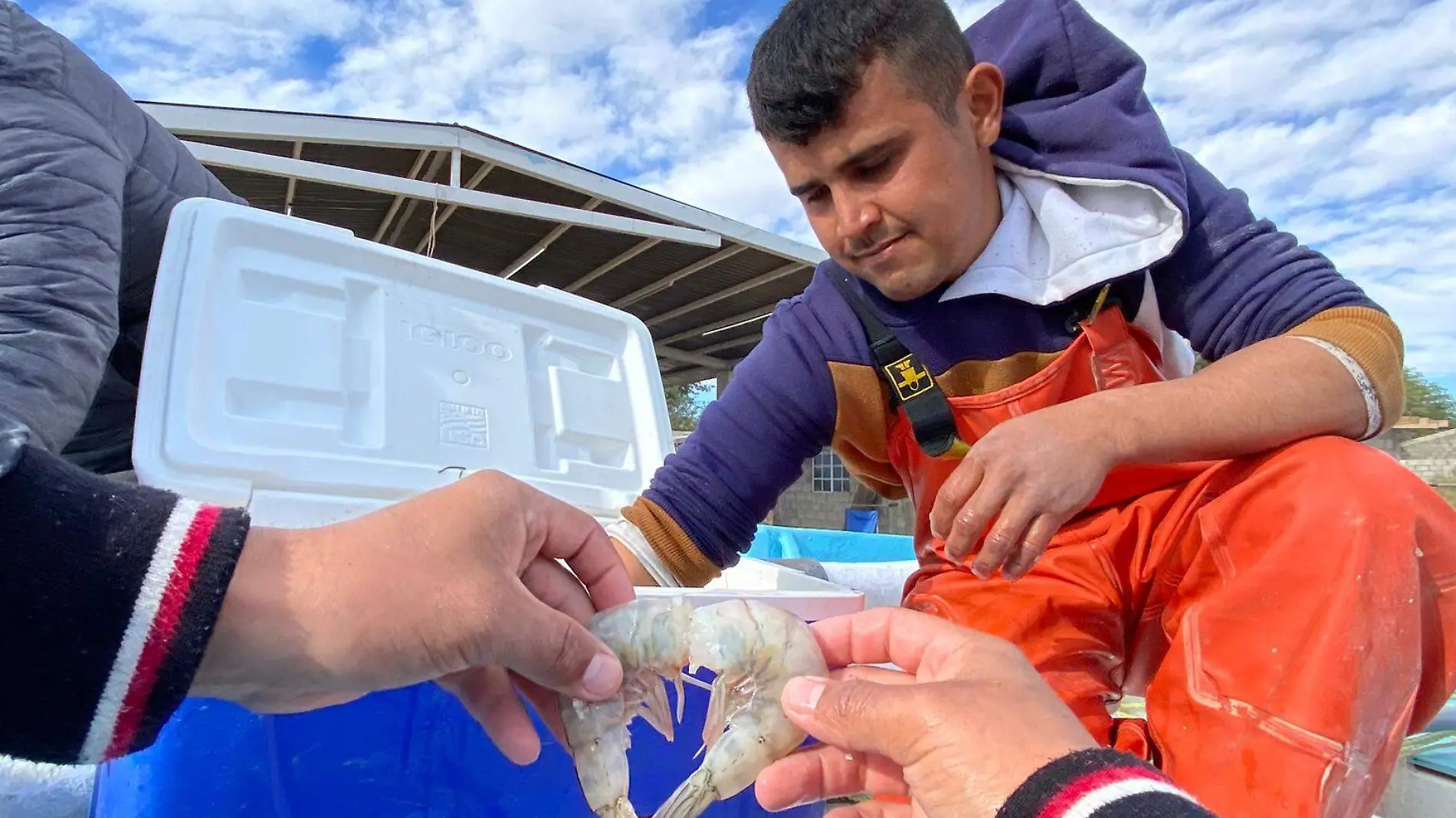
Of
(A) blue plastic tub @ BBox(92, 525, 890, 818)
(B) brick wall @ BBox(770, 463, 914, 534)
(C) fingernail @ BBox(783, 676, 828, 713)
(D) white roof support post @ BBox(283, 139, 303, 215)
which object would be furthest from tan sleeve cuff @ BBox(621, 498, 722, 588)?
(B) brick wall @ BBox(770, 463, 914, 534)

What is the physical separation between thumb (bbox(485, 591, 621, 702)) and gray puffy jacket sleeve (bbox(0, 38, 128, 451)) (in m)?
1.27

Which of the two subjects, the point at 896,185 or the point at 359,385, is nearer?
the point at 896,185

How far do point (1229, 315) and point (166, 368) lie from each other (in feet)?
7.01

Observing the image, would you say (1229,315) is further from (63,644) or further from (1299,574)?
(63,644)

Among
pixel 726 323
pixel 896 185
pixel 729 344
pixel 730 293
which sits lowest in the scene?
pixel 729 344

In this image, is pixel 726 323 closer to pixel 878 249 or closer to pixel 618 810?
pixel 878 249

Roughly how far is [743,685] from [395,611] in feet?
1.76

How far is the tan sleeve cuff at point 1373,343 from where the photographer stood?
1374mm

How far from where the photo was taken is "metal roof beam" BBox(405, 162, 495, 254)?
5.71 metres

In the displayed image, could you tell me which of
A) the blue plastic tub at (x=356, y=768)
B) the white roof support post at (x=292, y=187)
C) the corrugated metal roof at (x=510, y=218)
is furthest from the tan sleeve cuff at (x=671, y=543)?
the white roof support post at (x=292, y=187)

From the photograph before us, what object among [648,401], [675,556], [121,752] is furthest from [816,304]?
[121,752]

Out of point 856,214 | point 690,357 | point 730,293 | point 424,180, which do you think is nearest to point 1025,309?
point 856,214

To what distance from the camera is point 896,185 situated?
1.59 meters

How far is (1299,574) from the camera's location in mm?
1127
